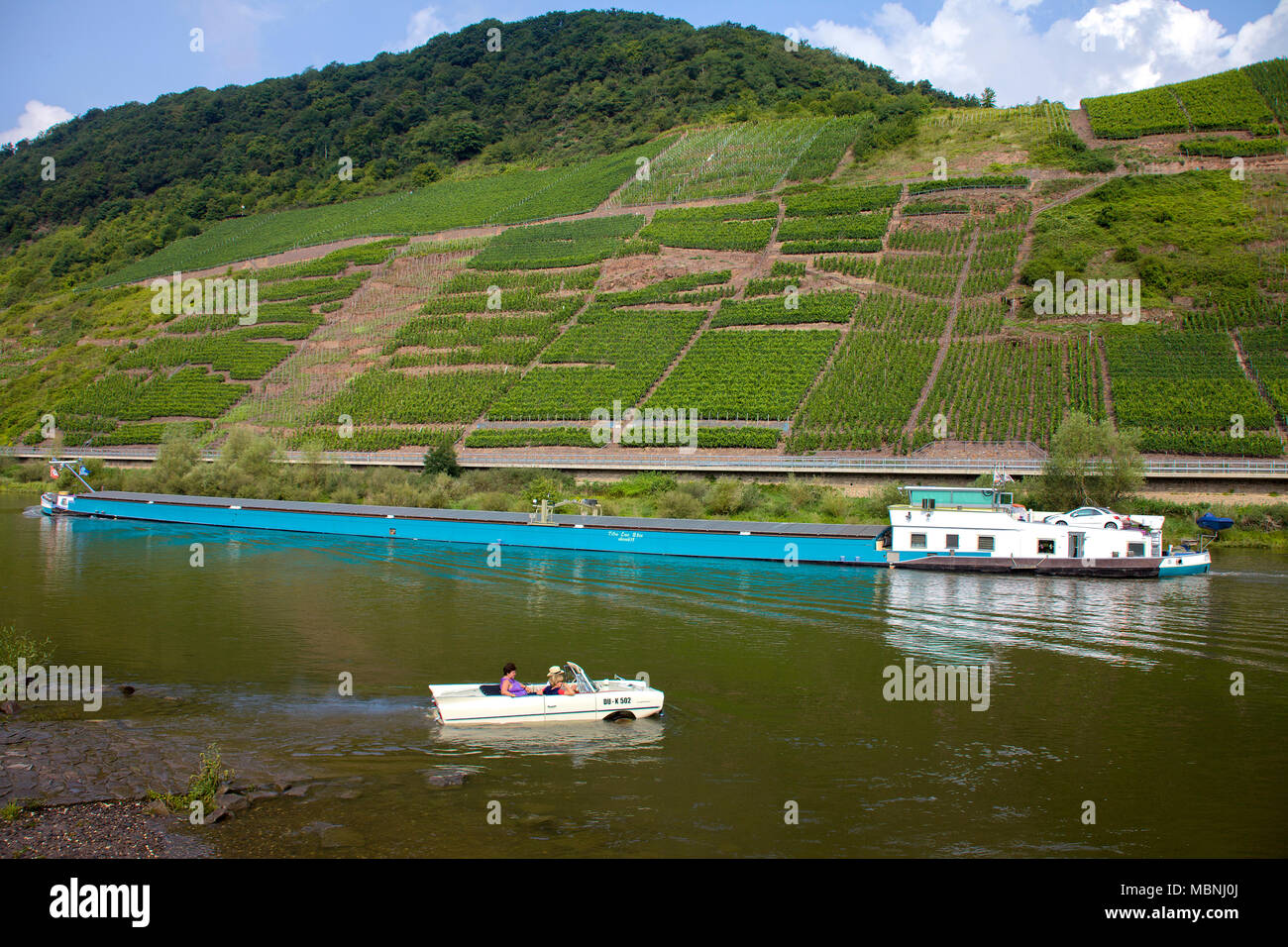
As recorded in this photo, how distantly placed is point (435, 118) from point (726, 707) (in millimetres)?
169234

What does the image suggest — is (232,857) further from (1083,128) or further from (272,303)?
(1083,128)

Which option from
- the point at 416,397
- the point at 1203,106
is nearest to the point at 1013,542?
the point at 416,397

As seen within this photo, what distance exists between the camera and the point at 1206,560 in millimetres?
38938

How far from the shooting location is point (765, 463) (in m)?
61.2

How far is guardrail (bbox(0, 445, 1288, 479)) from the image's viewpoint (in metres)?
50.9

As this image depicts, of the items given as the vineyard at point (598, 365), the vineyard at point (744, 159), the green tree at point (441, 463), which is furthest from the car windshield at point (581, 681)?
the vineyard at point (744, 159)

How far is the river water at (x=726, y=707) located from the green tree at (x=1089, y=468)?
8.00 meters

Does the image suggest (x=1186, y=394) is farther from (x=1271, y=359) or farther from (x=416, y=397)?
(x=416, y=397)

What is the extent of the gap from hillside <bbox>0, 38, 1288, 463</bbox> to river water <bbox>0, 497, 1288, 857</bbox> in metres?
27.4

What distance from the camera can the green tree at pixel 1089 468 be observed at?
45.8 m

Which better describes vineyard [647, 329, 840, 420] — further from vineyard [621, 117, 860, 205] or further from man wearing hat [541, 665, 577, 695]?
man wearing hat [541, 665, 577, 695]

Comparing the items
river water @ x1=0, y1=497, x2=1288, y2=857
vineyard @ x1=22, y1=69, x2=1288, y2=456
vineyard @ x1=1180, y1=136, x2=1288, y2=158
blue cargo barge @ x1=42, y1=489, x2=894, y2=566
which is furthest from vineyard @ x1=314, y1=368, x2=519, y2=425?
vineyard @ x1=1180, y1=136, x2=1288, y2=158

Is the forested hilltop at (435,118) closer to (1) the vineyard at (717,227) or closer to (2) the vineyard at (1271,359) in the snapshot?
(1) the vineyard at (717,227)
